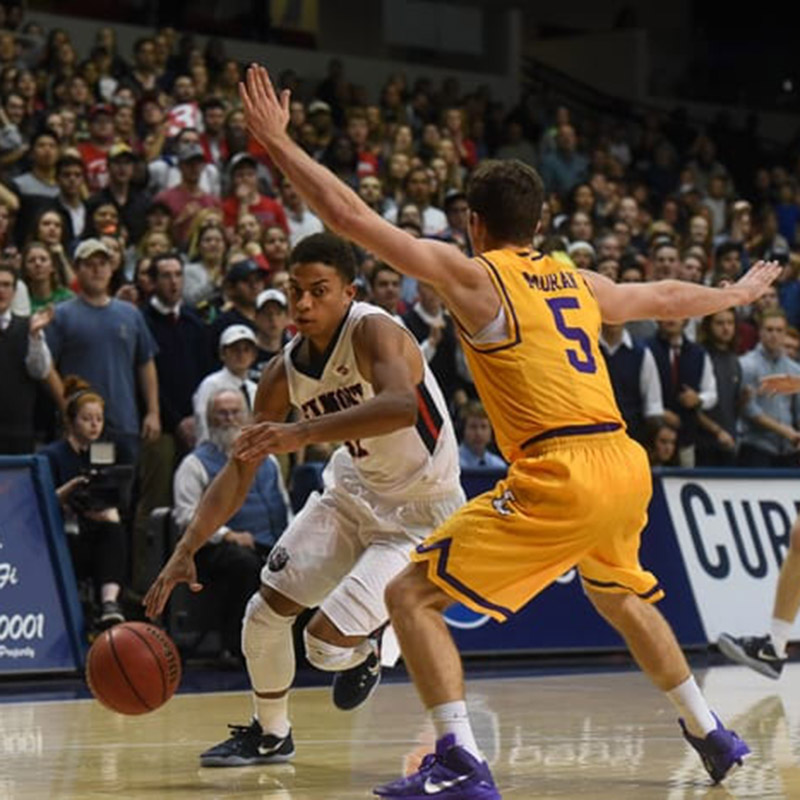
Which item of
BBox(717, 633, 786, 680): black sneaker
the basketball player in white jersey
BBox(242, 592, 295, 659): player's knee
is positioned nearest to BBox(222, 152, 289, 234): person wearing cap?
BBox(717, 633, 786, 680): black sneaker

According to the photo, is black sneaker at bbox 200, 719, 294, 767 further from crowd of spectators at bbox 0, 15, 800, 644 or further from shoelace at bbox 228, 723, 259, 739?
crowd of spectators at bbox 0, 15, 800, 644

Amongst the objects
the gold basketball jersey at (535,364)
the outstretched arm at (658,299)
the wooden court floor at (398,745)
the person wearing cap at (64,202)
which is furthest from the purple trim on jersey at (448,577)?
the person wearing cap at (64,202)

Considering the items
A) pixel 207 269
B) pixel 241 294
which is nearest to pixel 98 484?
pixel 241 294

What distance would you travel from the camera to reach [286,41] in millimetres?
24469

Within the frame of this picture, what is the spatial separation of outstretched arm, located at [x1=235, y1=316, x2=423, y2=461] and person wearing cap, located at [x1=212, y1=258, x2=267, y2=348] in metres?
5.71

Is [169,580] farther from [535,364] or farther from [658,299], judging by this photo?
[658,299]

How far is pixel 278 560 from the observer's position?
24.3 ft

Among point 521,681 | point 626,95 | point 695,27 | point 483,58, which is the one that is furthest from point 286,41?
point 521,681

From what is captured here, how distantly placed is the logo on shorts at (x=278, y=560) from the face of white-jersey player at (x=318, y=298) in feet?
2.79

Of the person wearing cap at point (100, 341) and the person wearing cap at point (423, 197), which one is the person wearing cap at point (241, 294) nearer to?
the person wearing cap at point (100, 341)

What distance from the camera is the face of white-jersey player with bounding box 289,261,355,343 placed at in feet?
23.6

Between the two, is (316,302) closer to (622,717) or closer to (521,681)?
(622,717)

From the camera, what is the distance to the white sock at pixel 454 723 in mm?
6059

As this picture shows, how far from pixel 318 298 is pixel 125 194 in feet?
25.2
